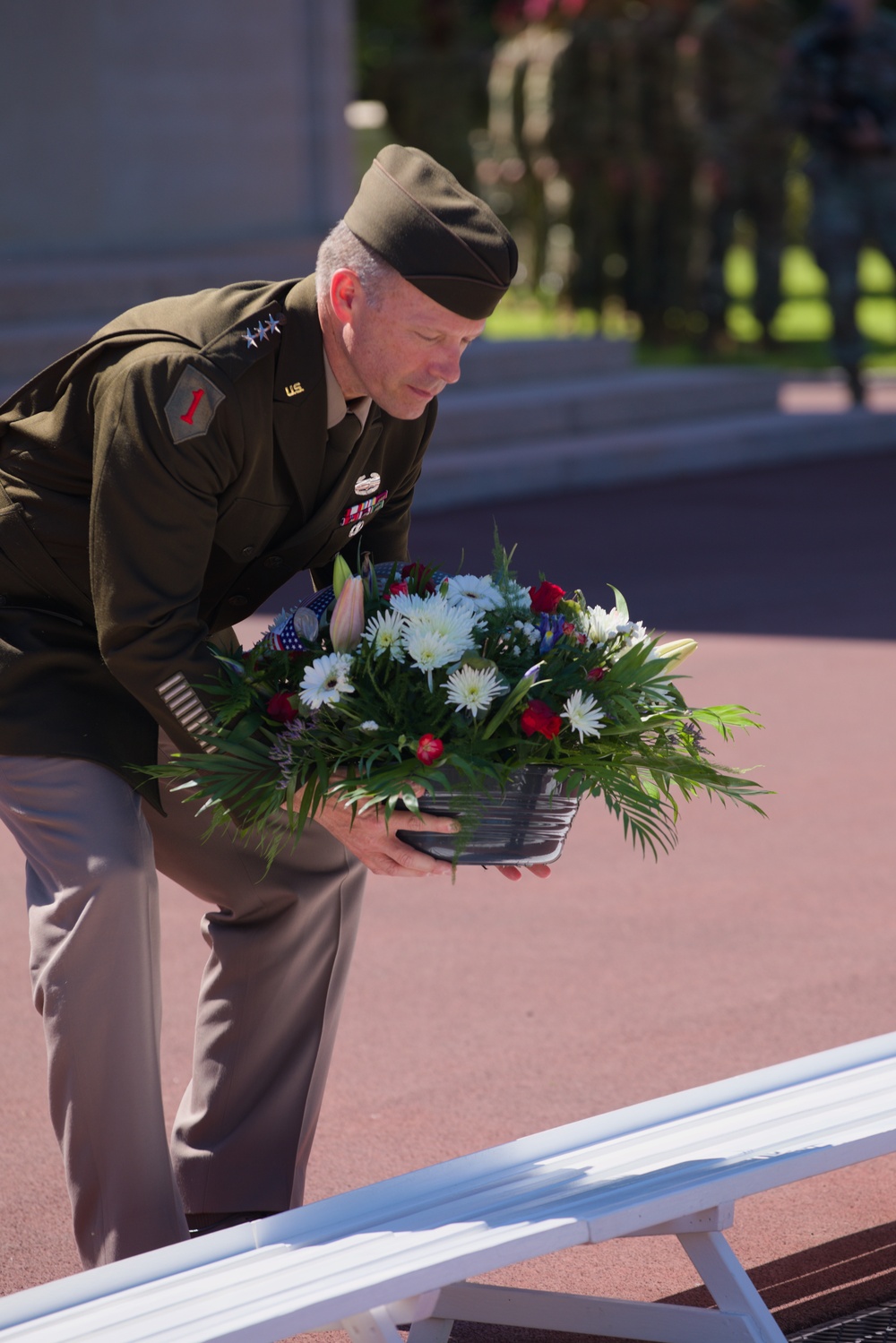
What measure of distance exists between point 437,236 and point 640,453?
352 inches

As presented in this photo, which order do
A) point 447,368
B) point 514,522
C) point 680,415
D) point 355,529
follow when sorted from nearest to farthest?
point 447,368 → point 355,529 → point 514,522 → point 680,415

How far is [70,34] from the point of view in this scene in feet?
43.1

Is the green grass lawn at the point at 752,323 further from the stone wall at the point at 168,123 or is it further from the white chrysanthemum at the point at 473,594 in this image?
the white chrysanthemum at the point at 473,594

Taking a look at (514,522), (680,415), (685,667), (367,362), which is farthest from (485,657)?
(680,415)

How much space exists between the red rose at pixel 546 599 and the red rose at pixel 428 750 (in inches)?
13.2

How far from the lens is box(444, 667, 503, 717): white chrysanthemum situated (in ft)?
7.75

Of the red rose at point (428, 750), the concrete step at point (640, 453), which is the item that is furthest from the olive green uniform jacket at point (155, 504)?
the concrete step at point (640, 453)

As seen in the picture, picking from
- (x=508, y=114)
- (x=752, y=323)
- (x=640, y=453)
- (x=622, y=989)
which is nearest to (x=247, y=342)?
(x=622, y=989)

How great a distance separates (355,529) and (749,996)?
168 centimetres

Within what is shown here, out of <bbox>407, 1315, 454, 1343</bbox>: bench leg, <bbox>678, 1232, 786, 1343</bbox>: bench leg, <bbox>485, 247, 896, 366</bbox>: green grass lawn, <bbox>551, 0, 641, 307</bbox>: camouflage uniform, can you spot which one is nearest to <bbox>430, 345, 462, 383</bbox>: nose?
<bbox>678, 1232, 786, 1343</bbox>: bench leg

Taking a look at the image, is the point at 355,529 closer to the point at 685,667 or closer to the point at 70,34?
the point at 685,667

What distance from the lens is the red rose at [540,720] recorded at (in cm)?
235

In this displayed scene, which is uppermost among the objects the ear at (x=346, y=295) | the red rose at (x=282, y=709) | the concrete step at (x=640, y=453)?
the ear at (x=346, y=295)

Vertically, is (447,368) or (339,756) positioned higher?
(447,368)
